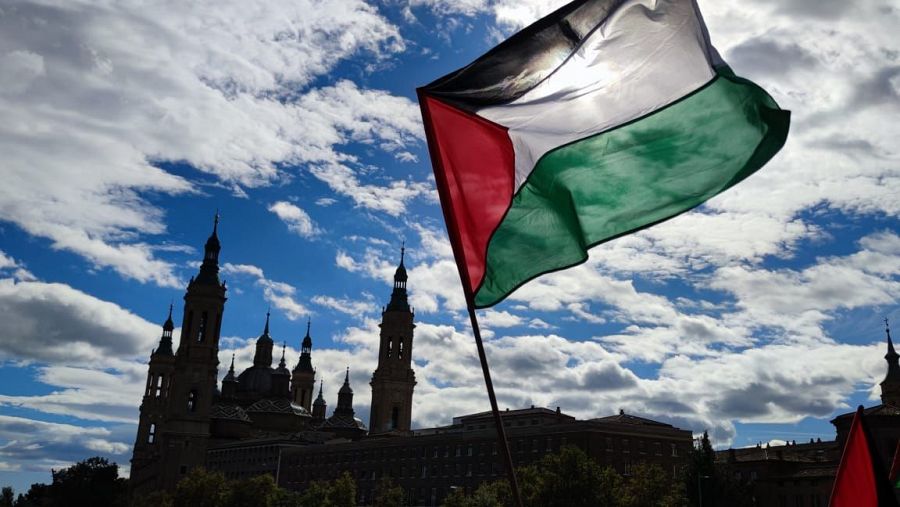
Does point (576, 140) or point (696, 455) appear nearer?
point (576, 140)

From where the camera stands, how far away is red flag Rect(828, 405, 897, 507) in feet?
54.3

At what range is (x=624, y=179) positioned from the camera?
43.8 ft

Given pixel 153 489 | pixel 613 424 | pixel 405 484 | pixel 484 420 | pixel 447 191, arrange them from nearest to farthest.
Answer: pixel 447 191 → pixel 613 424 → pixel 405 484 → pixel 484 420 → pixel 153 489

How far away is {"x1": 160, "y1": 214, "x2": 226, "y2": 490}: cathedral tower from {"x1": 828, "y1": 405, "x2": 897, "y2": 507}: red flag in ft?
506

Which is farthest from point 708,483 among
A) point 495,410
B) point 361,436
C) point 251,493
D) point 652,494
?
point 361,436

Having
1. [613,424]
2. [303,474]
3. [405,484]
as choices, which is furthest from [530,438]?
[303,474]

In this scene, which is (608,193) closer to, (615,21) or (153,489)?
(615,21)

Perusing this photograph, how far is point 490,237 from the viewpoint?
13.2m

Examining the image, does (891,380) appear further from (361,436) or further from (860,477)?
(860,477)

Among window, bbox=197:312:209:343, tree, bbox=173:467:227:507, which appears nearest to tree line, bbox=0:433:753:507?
A: tree, bbox=173:467:227:507

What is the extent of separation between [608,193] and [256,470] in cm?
14920

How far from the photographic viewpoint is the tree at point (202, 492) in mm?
124000

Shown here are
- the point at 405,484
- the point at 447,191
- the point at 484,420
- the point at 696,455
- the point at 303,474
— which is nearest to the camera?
the point at 447,191

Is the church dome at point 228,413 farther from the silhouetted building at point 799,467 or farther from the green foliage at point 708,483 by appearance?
the green foliage at point 708,483
